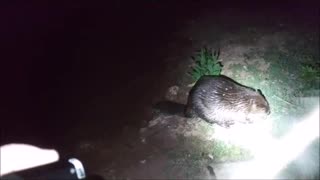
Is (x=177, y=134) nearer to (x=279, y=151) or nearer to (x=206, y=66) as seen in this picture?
(x=279, y=151)

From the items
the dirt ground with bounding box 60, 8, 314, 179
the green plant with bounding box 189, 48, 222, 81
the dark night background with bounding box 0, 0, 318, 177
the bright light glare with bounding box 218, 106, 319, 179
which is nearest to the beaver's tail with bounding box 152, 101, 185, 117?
the dirt ground with bounding box 60, 8, 314, 179

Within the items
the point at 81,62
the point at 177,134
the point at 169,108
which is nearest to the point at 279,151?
the point at 177,134

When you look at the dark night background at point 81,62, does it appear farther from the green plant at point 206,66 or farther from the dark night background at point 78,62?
the green plant at point 206,66

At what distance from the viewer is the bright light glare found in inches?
213

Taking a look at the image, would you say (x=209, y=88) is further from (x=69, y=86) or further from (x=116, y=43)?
(x=116, y=43)

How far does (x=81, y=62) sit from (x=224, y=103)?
11.7 feet

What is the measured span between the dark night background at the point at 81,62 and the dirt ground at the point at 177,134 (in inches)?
10.1

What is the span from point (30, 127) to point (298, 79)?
14.3 feet

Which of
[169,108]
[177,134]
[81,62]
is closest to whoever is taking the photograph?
[177,134]

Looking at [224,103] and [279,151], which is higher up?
[224,103]

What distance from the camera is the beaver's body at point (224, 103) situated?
6168 mm

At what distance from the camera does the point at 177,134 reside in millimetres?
6277

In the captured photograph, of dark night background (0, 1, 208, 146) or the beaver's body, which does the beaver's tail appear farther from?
dark night background (0, 1, 208, 146)

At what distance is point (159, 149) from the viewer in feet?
19.9
